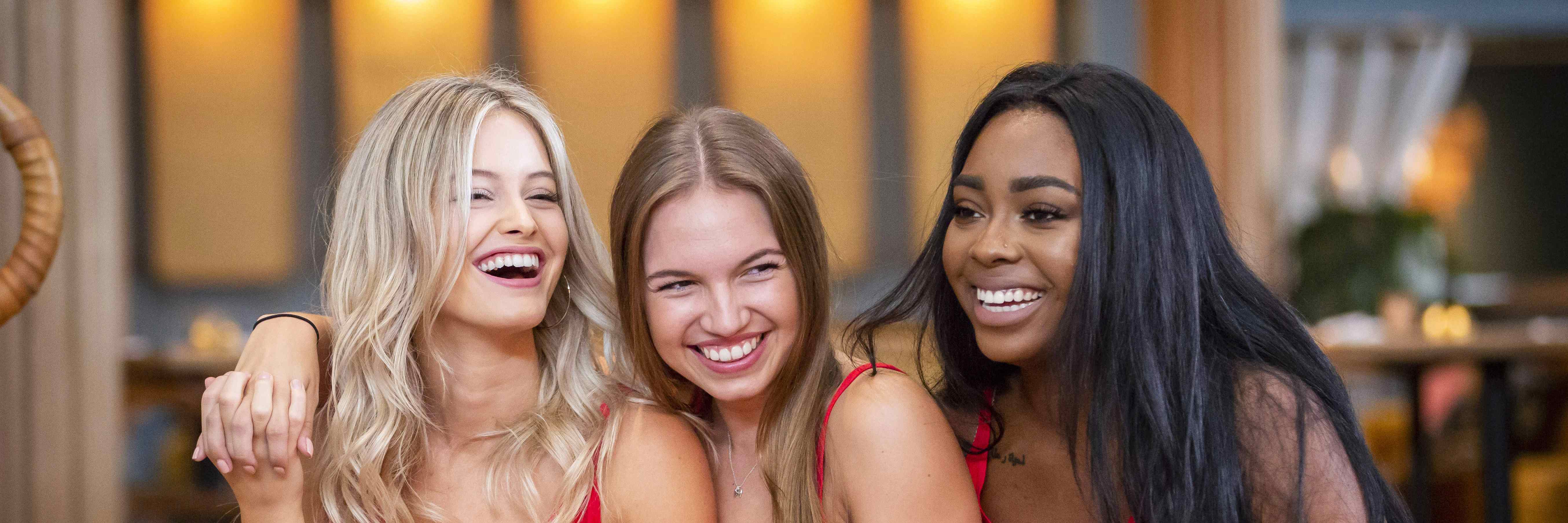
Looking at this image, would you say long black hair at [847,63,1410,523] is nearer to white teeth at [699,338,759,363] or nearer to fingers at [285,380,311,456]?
white teeth at [699,338,759,363]

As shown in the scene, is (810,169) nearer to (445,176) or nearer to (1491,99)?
(445,176)

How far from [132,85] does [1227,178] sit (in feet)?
16.3

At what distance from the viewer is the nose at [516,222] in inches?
59.0

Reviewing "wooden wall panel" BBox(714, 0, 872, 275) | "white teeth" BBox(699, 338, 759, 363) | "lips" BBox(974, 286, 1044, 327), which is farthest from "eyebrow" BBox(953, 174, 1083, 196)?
"wooden wall panel" BBox(714, 0, 872, 275)

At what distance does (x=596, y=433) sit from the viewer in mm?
1574

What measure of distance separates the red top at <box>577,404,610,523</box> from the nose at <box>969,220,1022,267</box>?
611 millimetres

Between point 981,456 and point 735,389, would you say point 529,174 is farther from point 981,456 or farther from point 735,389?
point 981,456

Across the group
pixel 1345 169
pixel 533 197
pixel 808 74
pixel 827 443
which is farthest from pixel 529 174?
pixel 1345 169

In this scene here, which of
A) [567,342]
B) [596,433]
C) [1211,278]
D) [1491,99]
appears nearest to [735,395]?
[596,433]

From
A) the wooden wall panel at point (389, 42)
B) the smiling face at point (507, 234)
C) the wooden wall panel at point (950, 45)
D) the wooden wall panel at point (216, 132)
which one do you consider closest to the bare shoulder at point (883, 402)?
the smiling face at point (507, 234)

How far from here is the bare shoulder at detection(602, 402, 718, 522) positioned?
57.9 inches

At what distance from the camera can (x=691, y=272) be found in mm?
1446

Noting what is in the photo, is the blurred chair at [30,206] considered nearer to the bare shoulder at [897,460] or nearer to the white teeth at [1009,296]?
the bare shoulder at [897,460]

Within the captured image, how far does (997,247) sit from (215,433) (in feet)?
3.12
